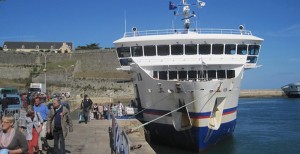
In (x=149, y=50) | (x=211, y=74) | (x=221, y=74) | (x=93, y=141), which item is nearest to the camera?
(x=93, y=141)

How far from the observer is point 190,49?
18.9m

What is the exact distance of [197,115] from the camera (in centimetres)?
1631

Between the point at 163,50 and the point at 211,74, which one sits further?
the point at 163,50

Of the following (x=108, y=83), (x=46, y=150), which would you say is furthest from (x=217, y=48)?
(x=108, y=83)

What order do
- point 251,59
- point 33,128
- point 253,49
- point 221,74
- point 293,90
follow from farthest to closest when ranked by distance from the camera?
1. point 293,90
2. point 251,59
3. point 253,49
4. point 221,74
5. point 33,128

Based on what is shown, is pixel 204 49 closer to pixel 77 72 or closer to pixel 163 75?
pixel 163 75

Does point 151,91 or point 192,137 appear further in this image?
point 151,91

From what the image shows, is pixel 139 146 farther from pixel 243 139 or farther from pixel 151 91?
pixel 243 139

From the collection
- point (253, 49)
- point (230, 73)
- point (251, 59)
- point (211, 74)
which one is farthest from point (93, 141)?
point (253, 49)

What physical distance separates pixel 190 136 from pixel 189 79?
8.78ft

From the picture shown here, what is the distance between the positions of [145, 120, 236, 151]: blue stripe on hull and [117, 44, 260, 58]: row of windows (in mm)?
3437

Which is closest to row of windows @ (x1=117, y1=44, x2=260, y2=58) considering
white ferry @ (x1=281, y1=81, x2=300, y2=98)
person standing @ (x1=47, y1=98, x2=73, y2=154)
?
person standing @ (x1=47, y1=98, x2=73, y2=154)

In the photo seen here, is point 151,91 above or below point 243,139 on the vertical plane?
above

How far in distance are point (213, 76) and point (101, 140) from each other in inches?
263
